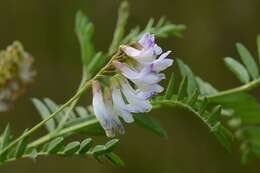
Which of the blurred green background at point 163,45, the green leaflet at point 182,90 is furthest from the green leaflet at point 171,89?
the blurred green background at point 163,45

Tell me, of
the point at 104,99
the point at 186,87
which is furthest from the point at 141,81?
the point at 186,87

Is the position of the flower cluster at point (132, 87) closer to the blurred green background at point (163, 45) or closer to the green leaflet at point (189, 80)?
the green leaflet at point (189, 80)

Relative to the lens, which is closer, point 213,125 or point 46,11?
point 213,125

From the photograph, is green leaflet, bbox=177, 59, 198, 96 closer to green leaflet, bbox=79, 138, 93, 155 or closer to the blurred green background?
green leaflet, bbox=79, 138, 93, 155

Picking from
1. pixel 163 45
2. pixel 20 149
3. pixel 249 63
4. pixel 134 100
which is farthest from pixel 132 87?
pixel 163 45

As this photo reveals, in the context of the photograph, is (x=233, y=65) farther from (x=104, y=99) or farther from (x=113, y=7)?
(x=113, y=7)

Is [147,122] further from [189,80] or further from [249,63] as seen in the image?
[249,63]
